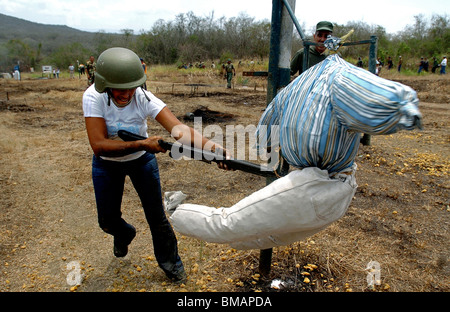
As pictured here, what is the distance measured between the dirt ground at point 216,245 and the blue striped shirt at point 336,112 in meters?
1.58

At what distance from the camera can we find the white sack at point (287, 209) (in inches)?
73.3

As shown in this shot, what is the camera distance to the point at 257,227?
77.6 inches

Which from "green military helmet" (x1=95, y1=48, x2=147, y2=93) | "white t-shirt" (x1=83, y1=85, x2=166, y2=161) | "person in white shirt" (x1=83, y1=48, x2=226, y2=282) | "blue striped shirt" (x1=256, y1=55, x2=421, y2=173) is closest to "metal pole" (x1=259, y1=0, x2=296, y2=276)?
"blue striped shirt" (x1=256, y1=55, x2=421, y2=173)

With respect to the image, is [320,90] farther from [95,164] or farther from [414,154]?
[414,154]

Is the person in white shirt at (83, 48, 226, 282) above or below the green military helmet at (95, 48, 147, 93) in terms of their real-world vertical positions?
below

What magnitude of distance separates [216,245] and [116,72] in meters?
2.02

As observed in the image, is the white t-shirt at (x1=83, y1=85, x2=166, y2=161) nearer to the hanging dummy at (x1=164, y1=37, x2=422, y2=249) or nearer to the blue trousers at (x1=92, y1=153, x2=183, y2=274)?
the blue trousers at (x1=92, y1=153, x2=183, y2=274)

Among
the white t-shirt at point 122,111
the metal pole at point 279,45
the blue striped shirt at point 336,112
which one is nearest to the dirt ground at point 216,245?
the metal pole at point 279,45

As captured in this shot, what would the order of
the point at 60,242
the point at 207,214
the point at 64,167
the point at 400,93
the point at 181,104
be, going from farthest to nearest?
the point at 181,104
the point at 64,167
the point at 60,242
the point at 207,214
the point at 400,93

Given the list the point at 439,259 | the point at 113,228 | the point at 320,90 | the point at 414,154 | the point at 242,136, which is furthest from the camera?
the point at 242,136

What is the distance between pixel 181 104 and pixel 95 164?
10.5 m

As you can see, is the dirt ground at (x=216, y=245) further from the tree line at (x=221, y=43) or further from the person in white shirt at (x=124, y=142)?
the tree line at (x=221, y=43)

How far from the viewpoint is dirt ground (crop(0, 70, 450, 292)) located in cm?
313

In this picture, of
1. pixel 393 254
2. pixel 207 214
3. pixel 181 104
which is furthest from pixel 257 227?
pixel 181 104
